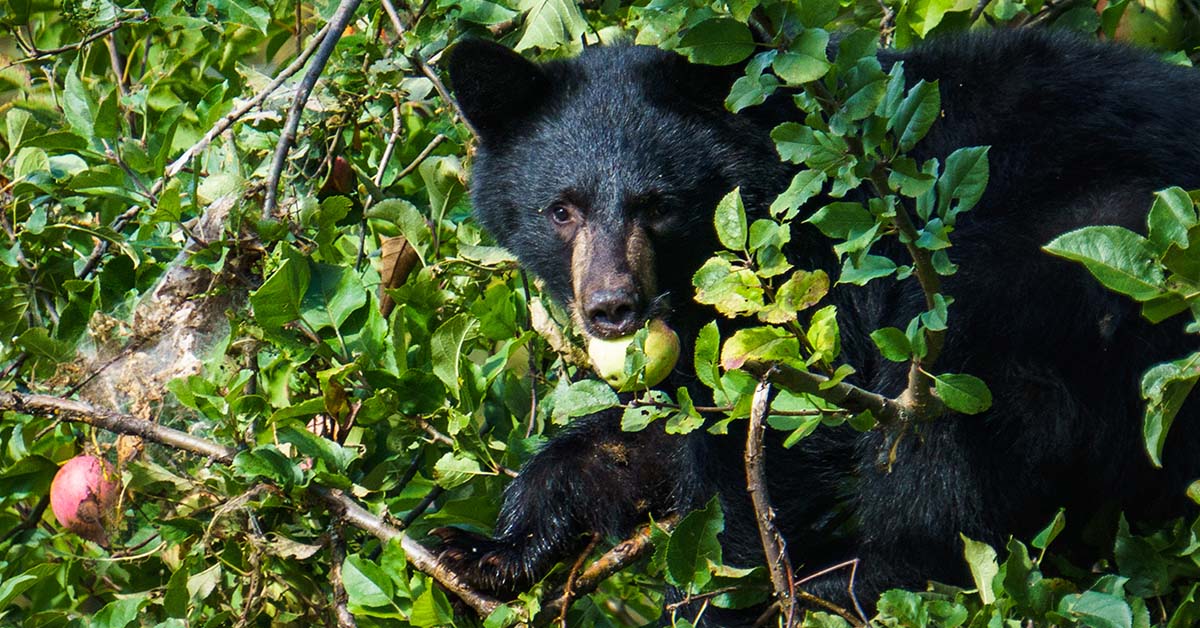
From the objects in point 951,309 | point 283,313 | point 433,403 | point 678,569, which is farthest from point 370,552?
point 951,309

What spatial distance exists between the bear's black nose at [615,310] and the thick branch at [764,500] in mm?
1447

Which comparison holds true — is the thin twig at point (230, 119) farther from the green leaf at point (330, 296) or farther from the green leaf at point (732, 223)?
the green leaf at point (732, 223)

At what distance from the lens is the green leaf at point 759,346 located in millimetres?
2893

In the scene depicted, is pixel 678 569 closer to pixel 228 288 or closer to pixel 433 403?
pixel 433 403

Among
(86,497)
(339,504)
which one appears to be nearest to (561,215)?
(339,504)

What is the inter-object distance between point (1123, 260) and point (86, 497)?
137 inches

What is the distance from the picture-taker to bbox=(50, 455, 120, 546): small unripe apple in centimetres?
464

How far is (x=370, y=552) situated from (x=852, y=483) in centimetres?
163

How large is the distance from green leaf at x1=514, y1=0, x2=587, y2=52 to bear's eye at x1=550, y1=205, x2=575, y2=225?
0.60m

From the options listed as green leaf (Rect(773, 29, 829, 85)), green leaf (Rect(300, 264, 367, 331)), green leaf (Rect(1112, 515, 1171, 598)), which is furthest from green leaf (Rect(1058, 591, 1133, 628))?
green leaf (Rect(300, 264, 367, 331))

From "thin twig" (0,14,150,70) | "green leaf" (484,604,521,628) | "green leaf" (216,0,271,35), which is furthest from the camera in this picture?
"thin twig" (0,14,150,70)

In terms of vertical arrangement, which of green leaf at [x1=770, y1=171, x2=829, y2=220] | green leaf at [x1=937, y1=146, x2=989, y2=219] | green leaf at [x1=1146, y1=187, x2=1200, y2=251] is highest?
green leaf at [x1=1146, y1=187, x2=1200, y2=251]

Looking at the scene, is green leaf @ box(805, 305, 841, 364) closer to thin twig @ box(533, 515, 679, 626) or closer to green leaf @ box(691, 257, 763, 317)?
green leaf @ box(691, 257, 763, 317)

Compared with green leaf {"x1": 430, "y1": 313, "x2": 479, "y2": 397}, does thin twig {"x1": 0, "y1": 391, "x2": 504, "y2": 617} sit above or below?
below
